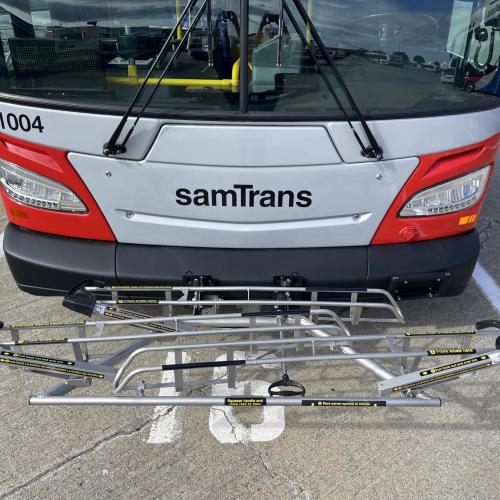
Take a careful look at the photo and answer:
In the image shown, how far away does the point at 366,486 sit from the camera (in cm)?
221

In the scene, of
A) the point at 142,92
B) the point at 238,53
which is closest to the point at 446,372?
the point at 238,53

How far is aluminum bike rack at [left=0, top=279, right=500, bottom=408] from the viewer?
2.03 meters

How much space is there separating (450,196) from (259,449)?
5.53ft

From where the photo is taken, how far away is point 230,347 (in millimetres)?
2141

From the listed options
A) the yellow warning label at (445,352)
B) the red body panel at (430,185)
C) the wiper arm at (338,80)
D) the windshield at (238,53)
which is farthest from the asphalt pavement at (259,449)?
the windshield at (238,53)

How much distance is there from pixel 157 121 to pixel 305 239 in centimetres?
98

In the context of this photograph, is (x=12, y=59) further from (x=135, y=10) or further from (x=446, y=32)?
(x=446, y=32)

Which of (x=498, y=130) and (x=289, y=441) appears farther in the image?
(x=498, y=130)

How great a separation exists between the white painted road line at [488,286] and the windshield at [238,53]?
5.62ft

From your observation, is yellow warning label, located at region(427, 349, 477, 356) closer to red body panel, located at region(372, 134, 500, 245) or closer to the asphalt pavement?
the asphalt pavement

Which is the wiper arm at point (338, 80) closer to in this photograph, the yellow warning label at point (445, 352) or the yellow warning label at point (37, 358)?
the yellow warning label at point (445, 352)

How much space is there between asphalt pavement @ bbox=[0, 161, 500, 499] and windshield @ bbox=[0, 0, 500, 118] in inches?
63.2

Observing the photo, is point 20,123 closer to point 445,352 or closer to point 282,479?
point 282,479

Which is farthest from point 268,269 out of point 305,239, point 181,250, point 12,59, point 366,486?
point 12,59
